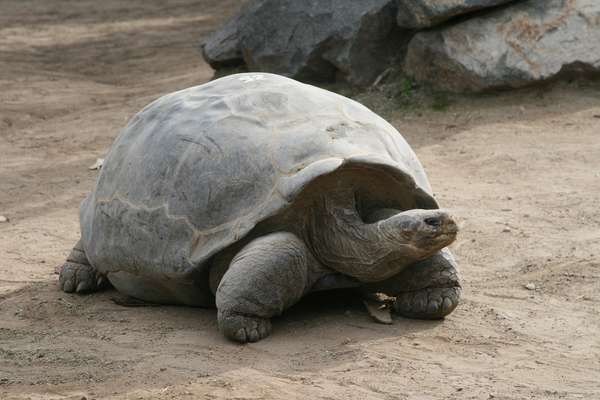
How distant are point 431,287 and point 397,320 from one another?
8.4 inches

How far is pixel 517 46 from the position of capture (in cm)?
874

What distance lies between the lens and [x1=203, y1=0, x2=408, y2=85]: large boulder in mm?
9281

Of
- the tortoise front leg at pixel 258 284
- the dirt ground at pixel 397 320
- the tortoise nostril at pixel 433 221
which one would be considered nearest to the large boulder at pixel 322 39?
the dirt ground at pixel 397 320

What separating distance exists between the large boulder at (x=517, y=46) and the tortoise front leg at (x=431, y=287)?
4080 millimetres

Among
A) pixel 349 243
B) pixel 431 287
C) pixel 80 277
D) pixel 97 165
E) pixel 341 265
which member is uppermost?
pixel 349 243

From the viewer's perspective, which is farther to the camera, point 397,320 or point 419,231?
point 397,320

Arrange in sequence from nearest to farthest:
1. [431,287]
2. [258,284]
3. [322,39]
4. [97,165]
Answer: [258,284] < [431,287] < [97,165] < [322,39]

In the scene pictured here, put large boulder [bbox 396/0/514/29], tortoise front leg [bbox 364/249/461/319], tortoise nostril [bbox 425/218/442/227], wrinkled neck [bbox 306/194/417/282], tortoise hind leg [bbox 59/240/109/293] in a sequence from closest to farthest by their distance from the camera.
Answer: tortoise nostril [bbox 425/218/442/227]
wrinkled neck [bbox 306/194/417/282]
tortoise front leg [bbox 364/249/461/319]
tortoise hind leg [bbox 59/240/109/293]
large boulder [bbox 396/0/514/29]

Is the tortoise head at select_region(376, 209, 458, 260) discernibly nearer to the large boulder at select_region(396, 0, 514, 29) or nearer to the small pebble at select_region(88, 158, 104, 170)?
the small pebble at select_region(88, 158, 104, 170)

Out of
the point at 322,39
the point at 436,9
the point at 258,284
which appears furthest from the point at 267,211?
the point at 322,39

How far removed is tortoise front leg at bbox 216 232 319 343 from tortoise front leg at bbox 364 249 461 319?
1.77 feet

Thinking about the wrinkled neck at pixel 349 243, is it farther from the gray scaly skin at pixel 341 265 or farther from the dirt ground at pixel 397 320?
the dirt ground at pixel 397 320

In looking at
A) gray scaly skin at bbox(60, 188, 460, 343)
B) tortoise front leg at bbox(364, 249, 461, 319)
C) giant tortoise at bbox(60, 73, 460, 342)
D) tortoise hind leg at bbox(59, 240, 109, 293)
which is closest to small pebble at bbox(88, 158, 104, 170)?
tortoise hind leg at bbox(59, 240, 109, 293)

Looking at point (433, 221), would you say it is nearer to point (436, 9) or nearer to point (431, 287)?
point (431, 287)
